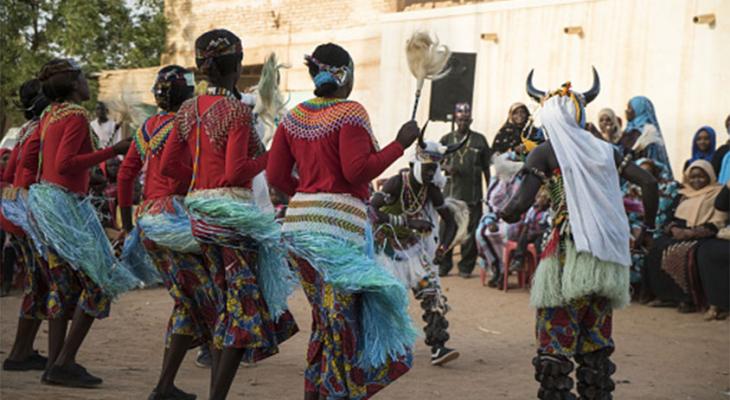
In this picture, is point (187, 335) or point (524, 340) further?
point (524, 340)

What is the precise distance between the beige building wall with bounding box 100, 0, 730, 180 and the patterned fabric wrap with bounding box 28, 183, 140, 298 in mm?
5961

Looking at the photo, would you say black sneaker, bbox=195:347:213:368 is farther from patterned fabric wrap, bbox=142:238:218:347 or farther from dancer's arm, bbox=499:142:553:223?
dancer's arm, bbox=499:142:553:223

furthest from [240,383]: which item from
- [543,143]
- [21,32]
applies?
[21,32]

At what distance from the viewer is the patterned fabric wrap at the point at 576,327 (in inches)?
226

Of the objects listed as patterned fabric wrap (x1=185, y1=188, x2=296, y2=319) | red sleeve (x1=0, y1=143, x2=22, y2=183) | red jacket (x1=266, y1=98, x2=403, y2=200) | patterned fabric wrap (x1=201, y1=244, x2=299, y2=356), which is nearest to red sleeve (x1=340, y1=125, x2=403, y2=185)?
red jacket (x1=266, y1=98, x2=403, y2=200)

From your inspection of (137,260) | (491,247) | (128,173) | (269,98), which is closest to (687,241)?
(491,247)

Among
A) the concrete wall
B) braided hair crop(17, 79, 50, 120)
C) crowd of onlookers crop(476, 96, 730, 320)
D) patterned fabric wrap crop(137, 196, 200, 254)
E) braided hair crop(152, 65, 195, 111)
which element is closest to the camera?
patterned fabric wrap crop(137, 196, 200, 254)

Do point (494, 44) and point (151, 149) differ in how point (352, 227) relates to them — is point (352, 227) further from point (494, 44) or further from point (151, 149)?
point (494, 44)

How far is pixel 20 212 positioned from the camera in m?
7.37

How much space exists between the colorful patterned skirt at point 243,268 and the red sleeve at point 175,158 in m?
0.29

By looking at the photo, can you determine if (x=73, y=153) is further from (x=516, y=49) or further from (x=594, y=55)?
(x=516, y=49)

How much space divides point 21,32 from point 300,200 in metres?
19.0

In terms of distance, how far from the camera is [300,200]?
5426mm

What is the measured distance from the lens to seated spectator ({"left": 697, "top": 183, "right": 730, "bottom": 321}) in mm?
10211
